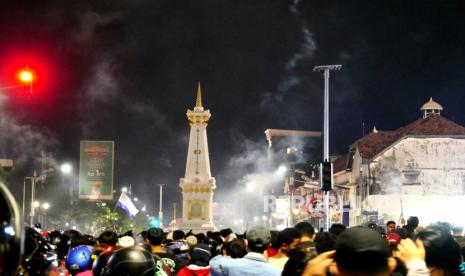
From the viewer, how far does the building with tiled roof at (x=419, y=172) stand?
5278 centimetres

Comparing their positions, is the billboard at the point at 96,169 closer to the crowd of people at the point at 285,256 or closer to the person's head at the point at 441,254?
the crowd of people at the point at 285,256

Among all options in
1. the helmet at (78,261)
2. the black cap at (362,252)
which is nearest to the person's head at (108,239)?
the helmet at (78,261)

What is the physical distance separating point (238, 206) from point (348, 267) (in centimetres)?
12863

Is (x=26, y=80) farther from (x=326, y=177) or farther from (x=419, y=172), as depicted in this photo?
(x=419, y=172)

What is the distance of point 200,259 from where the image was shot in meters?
9.94

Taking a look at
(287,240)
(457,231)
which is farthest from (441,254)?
(457,231)

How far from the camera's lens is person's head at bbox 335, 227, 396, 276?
3.17 metres

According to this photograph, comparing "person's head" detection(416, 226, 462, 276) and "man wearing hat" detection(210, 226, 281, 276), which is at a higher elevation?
"person's head" detection(416, 226, 462, 276)

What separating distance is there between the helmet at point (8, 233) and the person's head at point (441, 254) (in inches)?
120

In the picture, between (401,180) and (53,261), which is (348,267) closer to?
(53,261)

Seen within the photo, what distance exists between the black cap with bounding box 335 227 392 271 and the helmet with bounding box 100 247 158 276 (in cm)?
174

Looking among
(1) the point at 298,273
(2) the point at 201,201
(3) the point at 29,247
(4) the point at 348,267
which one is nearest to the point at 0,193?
(3) the point at 29,247

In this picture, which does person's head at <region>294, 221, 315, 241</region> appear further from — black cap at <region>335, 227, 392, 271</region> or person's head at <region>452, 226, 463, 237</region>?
black cap at <region>335, 227, 392, 271</region>

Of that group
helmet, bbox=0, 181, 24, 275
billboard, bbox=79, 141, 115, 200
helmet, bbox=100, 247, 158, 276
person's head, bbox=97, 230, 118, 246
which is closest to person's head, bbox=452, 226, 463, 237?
person's head, bbox=97, 230, 118, 246
